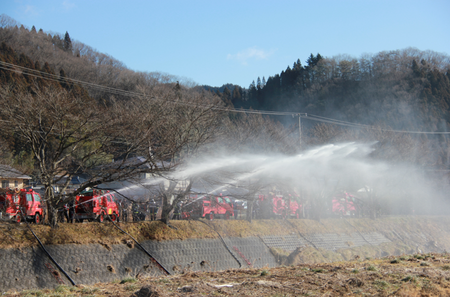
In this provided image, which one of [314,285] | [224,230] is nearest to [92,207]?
[224,230]

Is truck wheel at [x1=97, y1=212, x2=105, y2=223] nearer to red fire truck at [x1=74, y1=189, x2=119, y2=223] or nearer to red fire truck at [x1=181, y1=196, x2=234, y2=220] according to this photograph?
red fire truck at [x1=74, y1=189, x2=119, y2=223]

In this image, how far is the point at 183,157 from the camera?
2256 centimetres

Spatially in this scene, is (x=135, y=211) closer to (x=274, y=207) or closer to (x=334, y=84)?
(x=274, y=207)

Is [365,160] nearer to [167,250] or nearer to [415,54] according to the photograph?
[167,250]

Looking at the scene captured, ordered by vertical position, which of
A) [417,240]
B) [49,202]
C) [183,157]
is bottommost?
[417,240]

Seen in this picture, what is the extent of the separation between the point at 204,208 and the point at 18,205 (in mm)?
12119

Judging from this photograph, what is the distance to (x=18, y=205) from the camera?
17.1 meters

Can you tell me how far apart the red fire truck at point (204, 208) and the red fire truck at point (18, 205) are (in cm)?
973

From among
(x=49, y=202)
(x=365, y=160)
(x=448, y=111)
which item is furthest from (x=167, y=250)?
(x=448, y=111)

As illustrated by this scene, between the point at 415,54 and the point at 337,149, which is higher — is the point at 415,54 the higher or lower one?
the higher one

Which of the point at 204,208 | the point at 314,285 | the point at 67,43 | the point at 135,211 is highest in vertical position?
the point at 67,43

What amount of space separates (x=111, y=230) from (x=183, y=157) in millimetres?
6227

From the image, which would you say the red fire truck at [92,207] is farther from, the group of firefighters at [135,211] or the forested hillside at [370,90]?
the forested hillside at [370,90]

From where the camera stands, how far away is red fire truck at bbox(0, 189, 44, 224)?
1698cm
